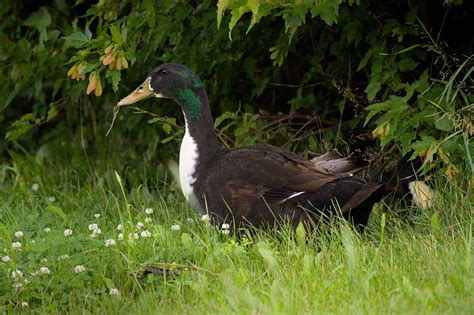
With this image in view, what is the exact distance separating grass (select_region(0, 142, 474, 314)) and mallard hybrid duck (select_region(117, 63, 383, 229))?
0.45ft

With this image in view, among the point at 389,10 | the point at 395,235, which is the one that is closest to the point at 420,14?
the point at 389,10

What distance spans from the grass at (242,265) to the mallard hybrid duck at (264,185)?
14 centimetres

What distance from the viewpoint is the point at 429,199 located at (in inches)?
246

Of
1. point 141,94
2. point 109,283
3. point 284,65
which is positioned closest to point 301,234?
point 109,283

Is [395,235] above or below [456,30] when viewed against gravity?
below

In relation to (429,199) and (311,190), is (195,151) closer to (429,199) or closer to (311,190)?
(311,190)

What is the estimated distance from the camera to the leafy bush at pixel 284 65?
6.33m

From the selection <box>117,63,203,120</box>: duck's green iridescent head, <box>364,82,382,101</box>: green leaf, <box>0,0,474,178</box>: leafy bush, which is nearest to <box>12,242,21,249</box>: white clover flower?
<box>0,0,474,178</box>: leafy bush

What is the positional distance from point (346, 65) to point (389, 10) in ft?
2.63

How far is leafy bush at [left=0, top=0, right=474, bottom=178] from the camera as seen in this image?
20.8 ft

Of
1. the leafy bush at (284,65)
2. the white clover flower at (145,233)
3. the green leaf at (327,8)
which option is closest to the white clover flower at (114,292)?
the white clover flower at (145,233)

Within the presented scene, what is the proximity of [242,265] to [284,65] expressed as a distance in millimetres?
3312

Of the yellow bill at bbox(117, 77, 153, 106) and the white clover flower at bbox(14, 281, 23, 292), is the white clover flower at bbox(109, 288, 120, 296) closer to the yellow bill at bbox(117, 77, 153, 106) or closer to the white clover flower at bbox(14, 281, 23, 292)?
the white clover flower at bbox(14, 281, 23, 292)

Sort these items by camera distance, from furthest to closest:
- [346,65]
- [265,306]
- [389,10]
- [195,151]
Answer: [346,65], [389,10], [195,151], [265,306]
